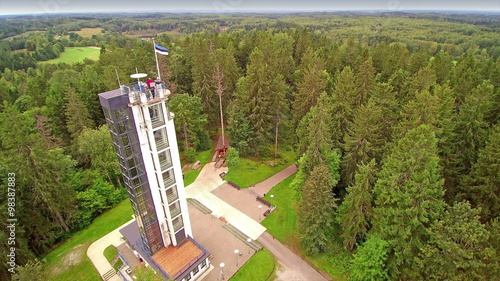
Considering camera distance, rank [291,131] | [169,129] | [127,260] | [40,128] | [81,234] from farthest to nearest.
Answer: [291,131] → [40,128] → [81,234] → [127,260] → [169,129]

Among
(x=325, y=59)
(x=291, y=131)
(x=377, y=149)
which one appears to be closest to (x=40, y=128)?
(x=291, y=131)

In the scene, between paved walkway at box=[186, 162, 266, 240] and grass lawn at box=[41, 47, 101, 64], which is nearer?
paved walkway at box=[186, 162, 266, 240]

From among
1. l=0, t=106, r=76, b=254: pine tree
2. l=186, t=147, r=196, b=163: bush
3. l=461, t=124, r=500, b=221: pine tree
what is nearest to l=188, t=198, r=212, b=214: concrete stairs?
l=186, t=147, r=196, b=163: bush

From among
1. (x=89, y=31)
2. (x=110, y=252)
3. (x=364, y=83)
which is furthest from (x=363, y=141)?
(x=89, y=31)

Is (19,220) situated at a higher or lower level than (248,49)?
lower

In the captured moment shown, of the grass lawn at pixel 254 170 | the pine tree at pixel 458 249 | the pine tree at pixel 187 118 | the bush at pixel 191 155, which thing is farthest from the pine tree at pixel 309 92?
the pine tree at pixel 458 249

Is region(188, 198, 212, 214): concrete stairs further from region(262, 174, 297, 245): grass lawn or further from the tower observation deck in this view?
region(262, 174, 297, 245): grass lawn

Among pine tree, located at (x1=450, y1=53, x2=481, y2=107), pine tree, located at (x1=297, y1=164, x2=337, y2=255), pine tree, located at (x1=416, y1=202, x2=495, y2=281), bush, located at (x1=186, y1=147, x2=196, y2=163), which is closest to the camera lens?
pine tree, located at (x1=416, y1=202, x2=495, y2=281)

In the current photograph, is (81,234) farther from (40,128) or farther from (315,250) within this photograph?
(315,250)
